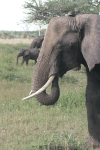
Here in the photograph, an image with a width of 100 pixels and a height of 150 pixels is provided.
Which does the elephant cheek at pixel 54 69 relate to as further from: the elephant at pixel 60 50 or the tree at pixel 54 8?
the tree at pixel 54 8

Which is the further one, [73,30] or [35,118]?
[35,118]

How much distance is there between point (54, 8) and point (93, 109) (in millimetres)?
10486

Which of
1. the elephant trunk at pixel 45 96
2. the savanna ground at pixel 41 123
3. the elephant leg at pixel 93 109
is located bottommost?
the savanna ground at pixel 41 123

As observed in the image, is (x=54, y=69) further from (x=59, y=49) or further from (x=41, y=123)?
(x=41, y=123)

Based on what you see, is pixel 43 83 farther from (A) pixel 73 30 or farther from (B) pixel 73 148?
(B) pixel 73 148

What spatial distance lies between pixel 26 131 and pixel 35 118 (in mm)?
590

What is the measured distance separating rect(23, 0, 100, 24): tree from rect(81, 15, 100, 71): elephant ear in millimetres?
8439

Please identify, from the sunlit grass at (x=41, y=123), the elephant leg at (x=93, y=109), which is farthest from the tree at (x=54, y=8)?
the elephant leg at (x=93, y=109)

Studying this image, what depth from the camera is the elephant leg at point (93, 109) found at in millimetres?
3041

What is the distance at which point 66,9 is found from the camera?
12203 mm

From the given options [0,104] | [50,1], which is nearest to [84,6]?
[50,1]

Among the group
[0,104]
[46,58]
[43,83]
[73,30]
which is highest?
[73,30]

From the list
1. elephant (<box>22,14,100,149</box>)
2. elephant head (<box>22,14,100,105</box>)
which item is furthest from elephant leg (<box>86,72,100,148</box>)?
elephant head (<box>22,14,100,105</box>)

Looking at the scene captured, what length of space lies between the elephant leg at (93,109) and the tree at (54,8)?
8.21m
